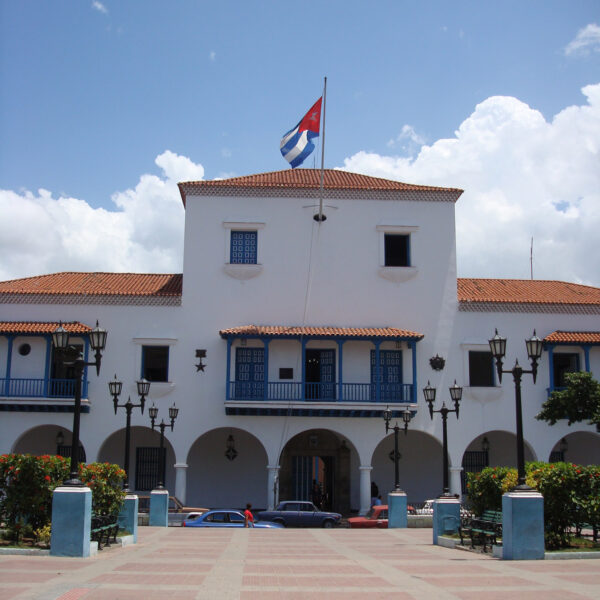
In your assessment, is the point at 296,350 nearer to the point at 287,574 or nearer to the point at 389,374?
the point at 389,374

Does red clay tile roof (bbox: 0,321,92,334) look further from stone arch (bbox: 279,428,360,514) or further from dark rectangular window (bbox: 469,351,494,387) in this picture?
dark rectangular window (bbox: 469,351,494,387)

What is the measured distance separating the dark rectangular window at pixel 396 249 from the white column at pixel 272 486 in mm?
8891

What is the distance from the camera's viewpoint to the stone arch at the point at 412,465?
28625 mm

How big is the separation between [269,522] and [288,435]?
386 cm

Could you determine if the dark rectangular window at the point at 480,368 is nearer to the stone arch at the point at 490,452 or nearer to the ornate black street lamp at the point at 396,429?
the stone arch at the point at 490,452

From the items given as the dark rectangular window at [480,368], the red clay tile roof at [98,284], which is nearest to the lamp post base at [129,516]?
the red clay tile roof at [98,284]

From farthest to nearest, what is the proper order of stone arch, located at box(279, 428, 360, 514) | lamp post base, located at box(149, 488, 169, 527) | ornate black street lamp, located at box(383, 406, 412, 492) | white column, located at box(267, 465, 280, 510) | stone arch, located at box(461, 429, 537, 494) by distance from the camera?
1. stone arch, located at box(461, 429, 537, 494)
2. stone arch, located at box(279, 428, 360, 514)
3. white column, located at box(267, 465, 280, 510)
4. ornate black street lamp, located at box(383, 406, 412, 492)
5. lamp post base, located at box(149, 488, 169, 527)

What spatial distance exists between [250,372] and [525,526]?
50.4ft

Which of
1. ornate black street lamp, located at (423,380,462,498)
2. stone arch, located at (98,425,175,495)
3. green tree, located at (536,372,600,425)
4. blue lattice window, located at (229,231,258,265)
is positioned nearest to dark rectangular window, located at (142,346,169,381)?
stone arch, located at (98,425,175,495)

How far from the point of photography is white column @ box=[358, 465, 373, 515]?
87.7ft

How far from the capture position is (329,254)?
93.9ft

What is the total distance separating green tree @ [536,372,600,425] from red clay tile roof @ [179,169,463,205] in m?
8.53

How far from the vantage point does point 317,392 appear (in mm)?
27484

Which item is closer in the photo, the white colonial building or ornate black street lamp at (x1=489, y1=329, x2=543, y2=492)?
ornate black street lamp at (x1=489, y1=329, x2=543, y2=492)
